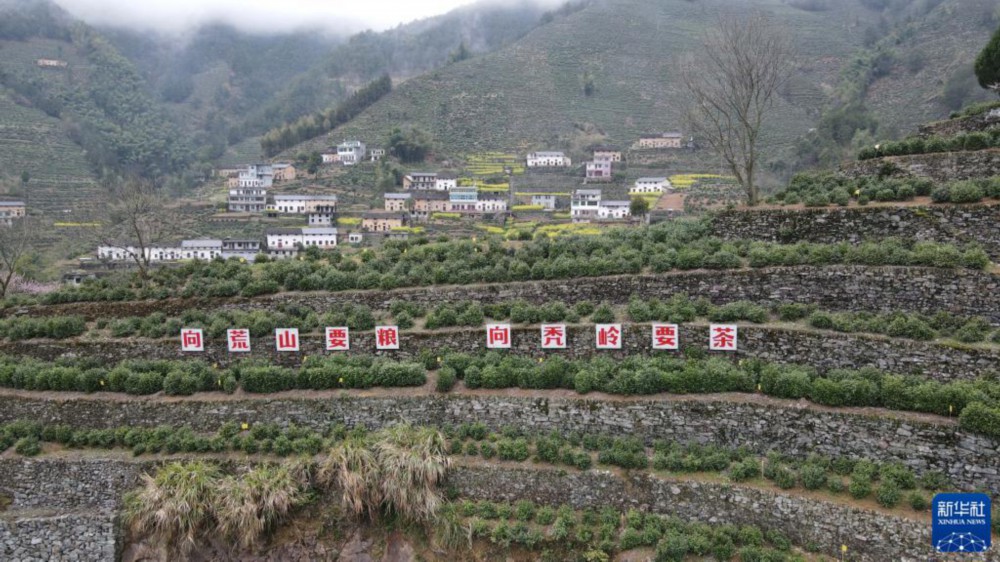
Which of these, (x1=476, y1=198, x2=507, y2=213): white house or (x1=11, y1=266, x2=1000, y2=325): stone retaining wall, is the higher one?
(x1=476, y1=198, x2=507, y2=213): white house

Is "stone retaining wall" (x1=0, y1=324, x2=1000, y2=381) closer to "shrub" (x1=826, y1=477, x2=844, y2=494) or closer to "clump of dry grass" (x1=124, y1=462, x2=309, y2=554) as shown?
"shrub" (x1=826, y1=477, x2=844, y2=494)

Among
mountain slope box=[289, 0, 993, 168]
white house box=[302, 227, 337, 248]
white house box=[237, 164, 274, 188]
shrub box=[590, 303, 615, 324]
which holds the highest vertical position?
mountain slope box=[289, 0, 993, 168]

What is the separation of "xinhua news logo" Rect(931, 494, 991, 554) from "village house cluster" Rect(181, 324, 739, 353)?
16.4 ft

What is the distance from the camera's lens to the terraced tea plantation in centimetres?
1146

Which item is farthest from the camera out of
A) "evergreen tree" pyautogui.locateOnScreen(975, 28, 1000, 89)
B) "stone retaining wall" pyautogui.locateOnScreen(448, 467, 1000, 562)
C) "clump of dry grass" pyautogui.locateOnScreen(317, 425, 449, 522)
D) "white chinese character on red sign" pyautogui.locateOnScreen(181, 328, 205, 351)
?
"evergreen tree" pyautogui.locateOnScreen(975, 28, 1000, 89)

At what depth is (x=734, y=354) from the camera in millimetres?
Answer: 14125

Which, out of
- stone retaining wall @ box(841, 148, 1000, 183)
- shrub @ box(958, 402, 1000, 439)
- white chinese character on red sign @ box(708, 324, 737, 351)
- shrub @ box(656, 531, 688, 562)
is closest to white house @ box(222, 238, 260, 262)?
white chinese character on red sign @ box(708, 324, 737, 351)

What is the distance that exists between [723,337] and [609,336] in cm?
245

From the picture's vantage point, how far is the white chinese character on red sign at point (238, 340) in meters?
17.0

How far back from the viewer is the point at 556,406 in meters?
13.7

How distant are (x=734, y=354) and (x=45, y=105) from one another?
110 meters

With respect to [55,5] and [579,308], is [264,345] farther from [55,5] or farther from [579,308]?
[55,5]

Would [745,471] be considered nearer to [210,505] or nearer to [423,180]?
[210,505]

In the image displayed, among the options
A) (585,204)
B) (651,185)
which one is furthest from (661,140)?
(585,204)
